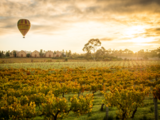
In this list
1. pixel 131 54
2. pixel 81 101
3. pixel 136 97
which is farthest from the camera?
pixel 131 54

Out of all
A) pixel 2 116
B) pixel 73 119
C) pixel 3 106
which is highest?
pixel 3 106

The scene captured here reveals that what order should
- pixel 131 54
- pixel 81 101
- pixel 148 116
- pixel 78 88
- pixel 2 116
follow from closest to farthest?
pixel 2 116 < pixel 81 101 < pixel 148 116 < pixel 78 88 < pixel 131 54

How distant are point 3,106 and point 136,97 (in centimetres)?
982

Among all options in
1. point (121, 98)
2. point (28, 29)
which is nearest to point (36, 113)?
point (121, 98)

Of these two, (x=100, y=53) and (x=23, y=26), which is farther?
(x=100, y=53)

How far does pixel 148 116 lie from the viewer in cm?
1052

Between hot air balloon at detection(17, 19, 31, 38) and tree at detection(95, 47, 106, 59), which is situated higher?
hot air balloon at detection(17, 19, 31, 38)

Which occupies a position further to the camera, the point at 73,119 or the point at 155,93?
the point at 73,119

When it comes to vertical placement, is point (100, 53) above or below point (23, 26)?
below

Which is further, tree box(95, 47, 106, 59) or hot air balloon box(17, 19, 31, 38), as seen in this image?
tree box(95, 47, 106, 59)

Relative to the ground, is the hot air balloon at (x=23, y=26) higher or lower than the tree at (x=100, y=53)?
higher

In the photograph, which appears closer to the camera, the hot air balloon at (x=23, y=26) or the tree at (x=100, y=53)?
the hot air balloon at (x=23, y=26)

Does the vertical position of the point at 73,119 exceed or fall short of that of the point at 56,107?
it falls short

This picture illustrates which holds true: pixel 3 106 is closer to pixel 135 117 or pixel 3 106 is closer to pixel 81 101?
pixel 81 101
